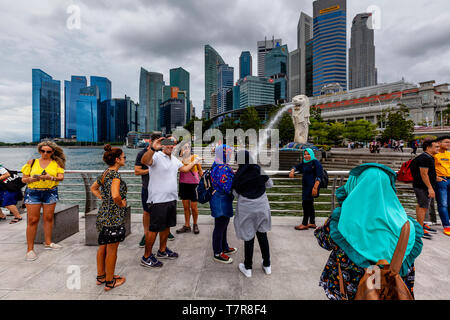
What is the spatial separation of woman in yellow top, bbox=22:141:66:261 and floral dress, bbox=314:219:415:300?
3639 millimetres

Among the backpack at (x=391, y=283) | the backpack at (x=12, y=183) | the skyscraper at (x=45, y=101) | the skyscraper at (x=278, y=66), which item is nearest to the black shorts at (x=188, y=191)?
the backpack at (x=391, y=283)

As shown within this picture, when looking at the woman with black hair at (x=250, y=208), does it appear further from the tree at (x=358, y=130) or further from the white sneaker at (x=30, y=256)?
the tree at (x=358, y=130)

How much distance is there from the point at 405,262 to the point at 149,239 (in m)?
2.62

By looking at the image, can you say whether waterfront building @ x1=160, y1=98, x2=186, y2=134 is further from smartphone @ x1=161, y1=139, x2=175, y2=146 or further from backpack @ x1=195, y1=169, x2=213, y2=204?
backpack @ x1=195, y1=169, x2=213, y2=204

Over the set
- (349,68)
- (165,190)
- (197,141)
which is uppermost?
(349,68)

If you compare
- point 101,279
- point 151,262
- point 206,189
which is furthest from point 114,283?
point 206,189

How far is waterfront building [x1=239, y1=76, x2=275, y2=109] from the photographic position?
121 meters

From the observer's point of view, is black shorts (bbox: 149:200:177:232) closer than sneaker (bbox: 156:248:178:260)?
Yes

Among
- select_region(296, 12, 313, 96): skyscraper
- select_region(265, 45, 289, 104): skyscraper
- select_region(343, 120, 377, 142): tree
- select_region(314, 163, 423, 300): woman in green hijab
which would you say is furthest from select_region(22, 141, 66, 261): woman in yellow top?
select_region(265, 45, 289, 104): skyscraper

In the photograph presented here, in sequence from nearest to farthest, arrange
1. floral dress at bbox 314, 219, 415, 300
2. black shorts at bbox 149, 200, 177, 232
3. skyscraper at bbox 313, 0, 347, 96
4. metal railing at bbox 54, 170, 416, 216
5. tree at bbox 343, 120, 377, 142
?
floral dress at bbox 314, 219, 415, 300 → black shorts at bbox 149, 200, 177, 232 → metal railing at bbox 54, 170, 416, 216 → tree at bbox 343, 120, 377, 142 → skyscraper at bbox 313, 0, 347, 96

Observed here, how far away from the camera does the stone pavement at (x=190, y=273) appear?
87.2 inches

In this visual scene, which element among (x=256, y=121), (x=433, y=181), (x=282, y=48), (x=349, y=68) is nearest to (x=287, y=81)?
(x=282, y=48)

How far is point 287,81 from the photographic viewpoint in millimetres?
170625
